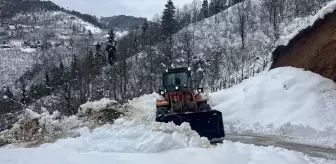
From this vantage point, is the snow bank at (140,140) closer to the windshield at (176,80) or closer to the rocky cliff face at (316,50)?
the windshield at (176,80)

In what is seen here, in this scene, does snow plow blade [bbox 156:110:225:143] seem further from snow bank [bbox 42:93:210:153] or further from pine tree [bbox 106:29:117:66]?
pine tree [bbox 106:29:117:66]

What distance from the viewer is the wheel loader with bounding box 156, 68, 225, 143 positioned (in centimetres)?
1279

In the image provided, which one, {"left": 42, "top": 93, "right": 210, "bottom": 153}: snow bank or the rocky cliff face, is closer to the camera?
{"left": 42, "top": 93, "right": 210, "bottom": 153}: snow bank

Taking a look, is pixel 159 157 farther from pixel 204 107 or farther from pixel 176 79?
pixel 176 79

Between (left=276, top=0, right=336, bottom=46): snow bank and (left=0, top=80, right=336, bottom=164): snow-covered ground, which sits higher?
(left=276, top=0, right=336, bottom=46): snow bank

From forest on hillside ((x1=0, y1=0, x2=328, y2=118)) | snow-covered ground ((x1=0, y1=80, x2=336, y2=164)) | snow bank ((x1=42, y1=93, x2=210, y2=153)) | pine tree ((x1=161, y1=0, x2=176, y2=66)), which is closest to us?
snow-covered ground ((x1=0, y1=80, x2=336, y2=164))

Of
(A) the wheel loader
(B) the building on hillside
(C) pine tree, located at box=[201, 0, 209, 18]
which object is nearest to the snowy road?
(A) the wheel loader

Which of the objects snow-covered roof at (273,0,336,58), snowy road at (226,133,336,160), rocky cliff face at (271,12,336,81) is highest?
snow-covered roof at (273,0,336,58)

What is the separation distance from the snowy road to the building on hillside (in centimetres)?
482

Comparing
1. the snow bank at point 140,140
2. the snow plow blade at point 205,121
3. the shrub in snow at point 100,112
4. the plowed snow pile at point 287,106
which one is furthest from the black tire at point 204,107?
the shrub in snow at point 100,112

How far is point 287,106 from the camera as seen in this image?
15578 mm

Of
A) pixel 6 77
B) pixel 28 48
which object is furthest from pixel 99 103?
pixel 28 48

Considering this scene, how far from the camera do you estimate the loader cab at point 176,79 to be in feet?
52.4

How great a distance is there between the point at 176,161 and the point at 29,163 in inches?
115
